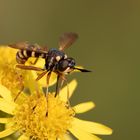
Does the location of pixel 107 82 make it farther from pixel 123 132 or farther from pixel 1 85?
pixel 1 85

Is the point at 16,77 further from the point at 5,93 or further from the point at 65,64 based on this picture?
the point at 65,64

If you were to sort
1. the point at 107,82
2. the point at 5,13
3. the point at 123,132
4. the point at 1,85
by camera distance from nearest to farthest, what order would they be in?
the point at 1,85
the point at 123,132
the point at 107,82
the point at 5,13

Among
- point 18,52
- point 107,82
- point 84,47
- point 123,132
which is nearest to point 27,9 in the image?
point 84,47

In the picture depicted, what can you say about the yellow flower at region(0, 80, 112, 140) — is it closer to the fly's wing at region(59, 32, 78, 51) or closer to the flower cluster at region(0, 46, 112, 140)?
the flower cluster at region(0, 46, 112, 140)

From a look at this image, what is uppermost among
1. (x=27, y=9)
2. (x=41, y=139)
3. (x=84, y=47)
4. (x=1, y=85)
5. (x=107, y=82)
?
(x=27, y=9)

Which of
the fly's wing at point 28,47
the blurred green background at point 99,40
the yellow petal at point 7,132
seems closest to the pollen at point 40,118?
the yellow petal at point 7,132

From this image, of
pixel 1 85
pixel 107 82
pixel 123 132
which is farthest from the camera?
pixel 107 82

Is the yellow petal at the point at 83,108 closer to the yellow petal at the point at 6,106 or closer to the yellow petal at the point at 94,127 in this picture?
the yellow petal at the point at 94,127
